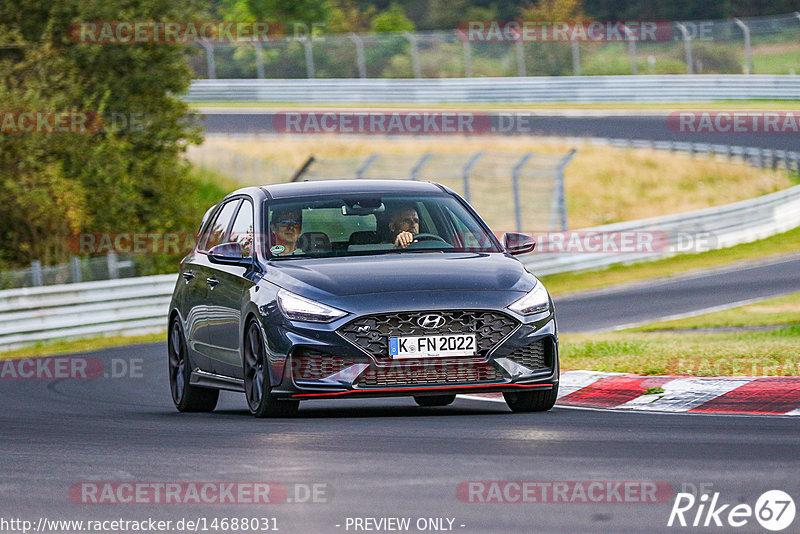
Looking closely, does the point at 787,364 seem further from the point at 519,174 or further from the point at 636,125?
the point at 636,125

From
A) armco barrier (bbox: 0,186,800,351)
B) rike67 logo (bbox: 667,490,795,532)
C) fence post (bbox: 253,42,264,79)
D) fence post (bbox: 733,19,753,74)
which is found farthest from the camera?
fence post (bbox: 253,42,264,79)

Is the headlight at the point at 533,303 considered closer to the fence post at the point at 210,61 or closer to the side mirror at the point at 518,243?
the side mirror at the point at 518,243

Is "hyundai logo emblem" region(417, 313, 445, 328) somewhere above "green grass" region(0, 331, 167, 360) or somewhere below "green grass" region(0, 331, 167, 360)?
above

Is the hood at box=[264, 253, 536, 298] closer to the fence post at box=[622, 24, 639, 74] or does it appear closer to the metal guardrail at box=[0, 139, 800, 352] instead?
the metal guardrail at box=[0, 139, 800, 352]

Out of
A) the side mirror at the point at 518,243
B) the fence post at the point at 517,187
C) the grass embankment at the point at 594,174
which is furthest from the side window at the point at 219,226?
the grass embankment at the point at 594,174

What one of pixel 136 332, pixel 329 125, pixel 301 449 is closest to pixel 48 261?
pixel 136 332

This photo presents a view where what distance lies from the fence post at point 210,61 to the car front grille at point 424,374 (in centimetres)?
4195

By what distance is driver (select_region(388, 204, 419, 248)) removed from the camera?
10445mm

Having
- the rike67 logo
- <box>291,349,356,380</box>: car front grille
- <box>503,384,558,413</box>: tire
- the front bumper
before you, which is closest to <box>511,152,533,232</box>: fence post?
<box>503,384,558,413</box>: tire

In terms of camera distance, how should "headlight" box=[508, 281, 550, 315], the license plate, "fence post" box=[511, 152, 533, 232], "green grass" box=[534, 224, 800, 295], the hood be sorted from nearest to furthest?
1. the license plate
2. the hood
3. "headlight" box=[508, 281, 550, 315]
4. "green grass" box=[534, 224, 800, 295]
5. "fence post" box=[511, 152, 533, 232]

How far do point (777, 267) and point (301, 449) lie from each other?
22.3 m

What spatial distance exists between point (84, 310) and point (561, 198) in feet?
35.2

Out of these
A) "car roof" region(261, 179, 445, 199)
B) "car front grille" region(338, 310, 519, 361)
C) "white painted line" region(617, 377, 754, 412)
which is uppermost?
"car roof" region(261, 179, 445, 199)

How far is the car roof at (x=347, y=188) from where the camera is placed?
10.8 m
